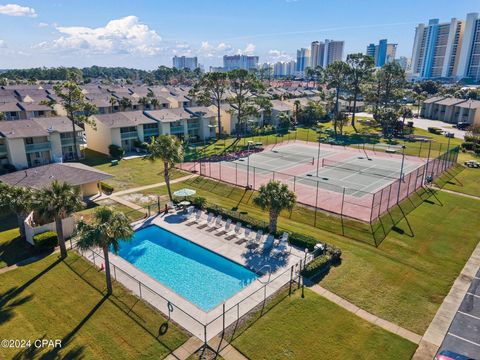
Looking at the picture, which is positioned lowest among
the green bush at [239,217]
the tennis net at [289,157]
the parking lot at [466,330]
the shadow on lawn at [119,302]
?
the parking lot at [466,330]

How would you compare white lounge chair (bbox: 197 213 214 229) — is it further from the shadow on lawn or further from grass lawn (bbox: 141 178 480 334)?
the shadow on lawn

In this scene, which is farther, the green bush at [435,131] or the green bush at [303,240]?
Result: the green bush at [435,131]

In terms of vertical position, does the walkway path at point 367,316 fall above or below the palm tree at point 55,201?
below

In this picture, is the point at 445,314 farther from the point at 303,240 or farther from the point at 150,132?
the point at 150,132

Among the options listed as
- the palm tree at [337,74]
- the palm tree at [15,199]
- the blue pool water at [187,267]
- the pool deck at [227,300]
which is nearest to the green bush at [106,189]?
the pool deck at [227,300]

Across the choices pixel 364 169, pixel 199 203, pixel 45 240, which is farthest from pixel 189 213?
pixel 364 169

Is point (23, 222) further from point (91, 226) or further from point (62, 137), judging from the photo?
point (62, 137)

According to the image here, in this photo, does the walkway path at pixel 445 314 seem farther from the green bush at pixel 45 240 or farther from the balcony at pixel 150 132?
the balcony at pixel 150 132
